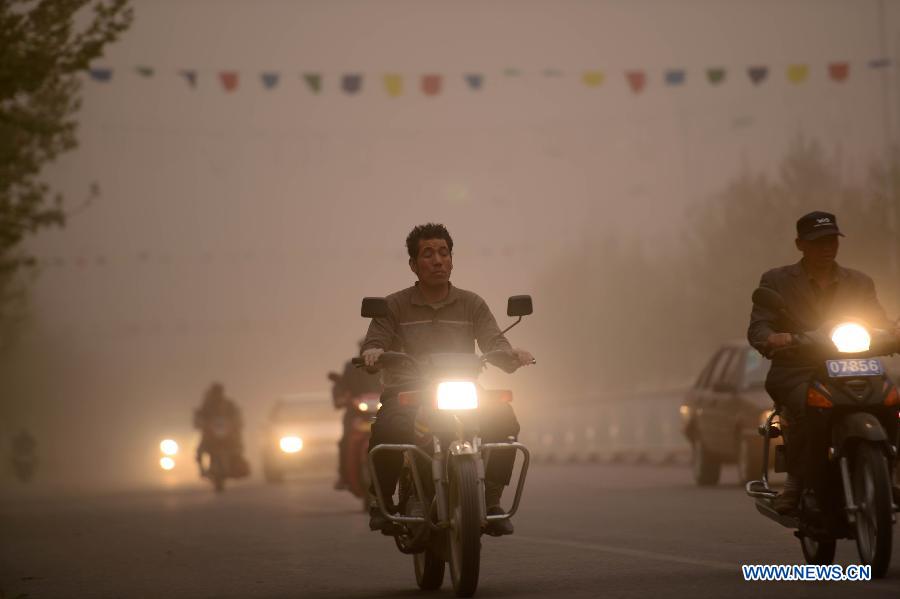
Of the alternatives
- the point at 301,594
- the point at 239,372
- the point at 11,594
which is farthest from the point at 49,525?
the point at 239,372

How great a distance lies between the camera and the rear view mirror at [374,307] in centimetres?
1007

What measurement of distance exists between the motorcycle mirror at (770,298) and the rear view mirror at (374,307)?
1.92 meters

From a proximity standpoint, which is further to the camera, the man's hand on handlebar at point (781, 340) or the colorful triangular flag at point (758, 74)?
the colorful triangular flag at point (758, 74)

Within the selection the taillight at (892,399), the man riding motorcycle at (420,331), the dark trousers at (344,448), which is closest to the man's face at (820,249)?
the taillight at (892,399)

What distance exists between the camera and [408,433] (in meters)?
10.2

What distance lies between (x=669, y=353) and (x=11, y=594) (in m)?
82.4

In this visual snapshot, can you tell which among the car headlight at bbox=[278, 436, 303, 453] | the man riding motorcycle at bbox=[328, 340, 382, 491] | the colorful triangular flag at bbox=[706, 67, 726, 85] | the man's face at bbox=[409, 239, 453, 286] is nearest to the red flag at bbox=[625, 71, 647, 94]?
the colorful triangular flag at bbox=[706, 67, 726, 85]

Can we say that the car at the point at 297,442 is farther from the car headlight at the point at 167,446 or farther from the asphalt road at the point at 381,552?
the asphalt road at the point at 381,552

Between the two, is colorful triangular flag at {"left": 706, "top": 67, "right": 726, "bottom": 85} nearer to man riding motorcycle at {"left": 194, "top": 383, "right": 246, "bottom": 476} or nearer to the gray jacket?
man riding motorcycle at {"left": 194, "top": 383, "right": 246, "bottom": 476}

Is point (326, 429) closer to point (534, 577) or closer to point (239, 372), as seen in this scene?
point (534, 577)

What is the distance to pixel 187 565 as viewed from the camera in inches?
525

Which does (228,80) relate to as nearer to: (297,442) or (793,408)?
(297,442)

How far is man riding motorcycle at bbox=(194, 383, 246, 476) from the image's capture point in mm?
31328

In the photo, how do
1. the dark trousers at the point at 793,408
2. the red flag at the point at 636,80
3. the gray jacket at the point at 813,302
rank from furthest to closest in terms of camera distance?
the red flag at the point at 636,80, the gray jacket at the point at 813,302, the dark trousers at the point at 793,408
